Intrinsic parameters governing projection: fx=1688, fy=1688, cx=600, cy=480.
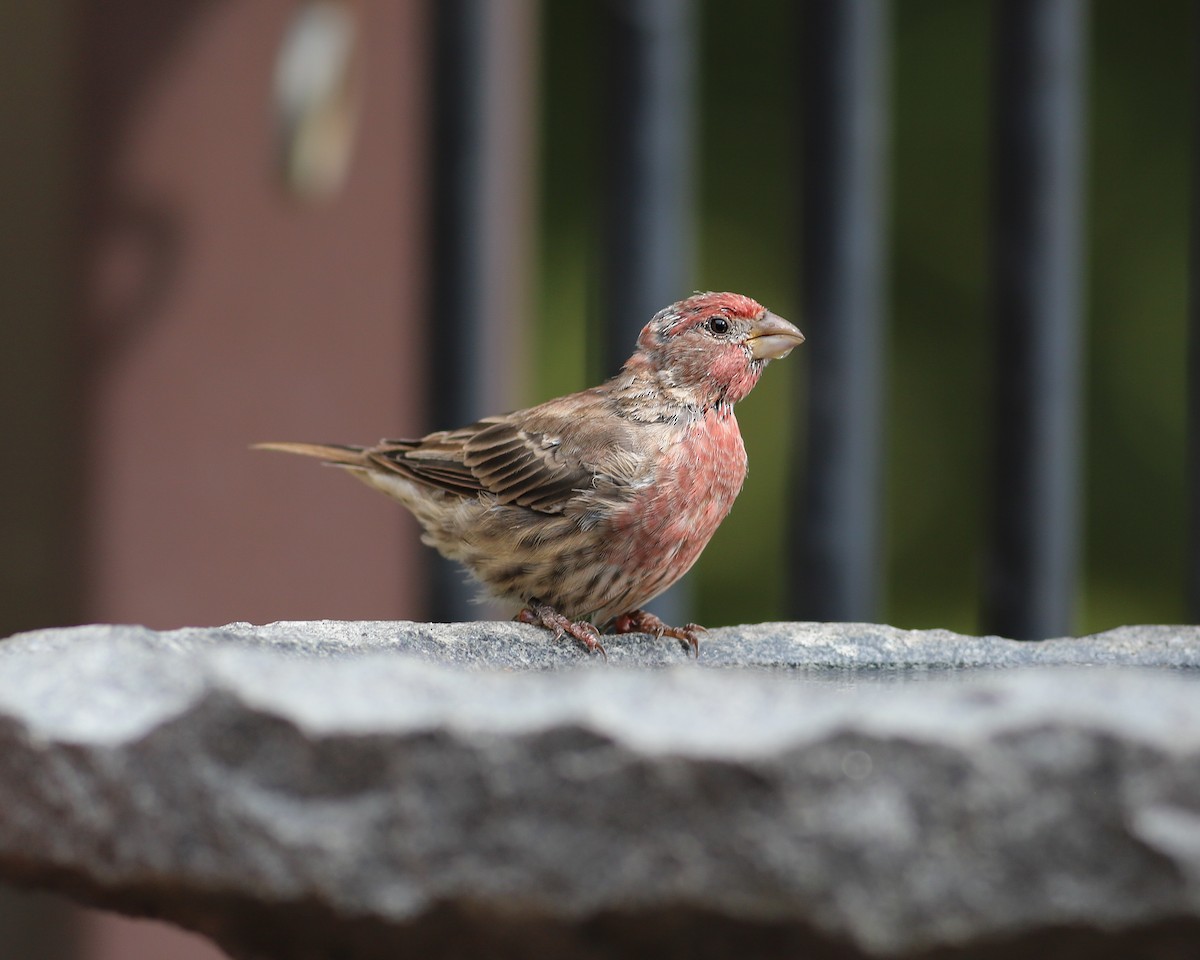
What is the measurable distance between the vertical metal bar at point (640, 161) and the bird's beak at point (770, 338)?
696mm

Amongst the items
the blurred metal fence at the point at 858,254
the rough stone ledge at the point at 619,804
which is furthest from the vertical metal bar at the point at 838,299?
the rough stone ledge at the point at 619,804

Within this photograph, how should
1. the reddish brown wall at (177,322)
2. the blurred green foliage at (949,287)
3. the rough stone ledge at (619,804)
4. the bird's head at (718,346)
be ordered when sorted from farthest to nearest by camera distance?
the blurred green foliage at (949,287) < the reddish brown wall at (177,322) < the bird's head at (718,346) < the rough stone ledge at (619,804)

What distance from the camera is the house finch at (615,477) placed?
281 cm

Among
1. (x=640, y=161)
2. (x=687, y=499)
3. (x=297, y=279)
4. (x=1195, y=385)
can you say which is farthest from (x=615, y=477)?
(x=297, y=279)

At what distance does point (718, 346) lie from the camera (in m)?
2.99

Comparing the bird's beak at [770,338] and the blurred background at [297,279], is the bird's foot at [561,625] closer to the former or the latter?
the bird's beak at [770,338]

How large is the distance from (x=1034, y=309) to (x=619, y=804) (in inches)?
106

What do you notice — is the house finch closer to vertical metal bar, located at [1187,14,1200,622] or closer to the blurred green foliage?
vertical metal bar, located at [1187,14,1200,622]

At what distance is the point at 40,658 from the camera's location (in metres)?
1.46

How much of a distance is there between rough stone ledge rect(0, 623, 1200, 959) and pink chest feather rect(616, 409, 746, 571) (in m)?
1.39

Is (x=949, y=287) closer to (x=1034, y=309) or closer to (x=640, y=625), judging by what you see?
(x=1034, y=309)

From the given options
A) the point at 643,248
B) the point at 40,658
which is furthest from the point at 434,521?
the point at 40,658

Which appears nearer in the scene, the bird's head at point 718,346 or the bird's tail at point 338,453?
the bird's head at point 718,346

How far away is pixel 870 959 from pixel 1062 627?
103 inches
